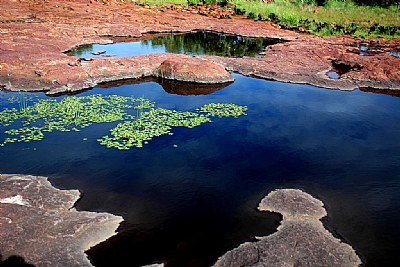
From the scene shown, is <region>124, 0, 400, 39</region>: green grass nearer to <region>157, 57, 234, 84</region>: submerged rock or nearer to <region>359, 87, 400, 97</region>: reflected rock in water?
<region>359, 87, 400, 97</region>: reflected rock in water

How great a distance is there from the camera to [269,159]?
28.8 ft

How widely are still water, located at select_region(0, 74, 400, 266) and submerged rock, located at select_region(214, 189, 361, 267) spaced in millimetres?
252

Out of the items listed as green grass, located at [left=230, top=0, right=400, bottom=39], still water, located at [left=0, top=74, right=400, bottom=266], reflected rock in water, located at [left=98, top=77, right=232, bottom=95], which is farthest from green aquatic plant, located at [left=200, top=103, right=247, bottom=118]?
green grass, located at [left=230, top=0, right=400, bottom=39]

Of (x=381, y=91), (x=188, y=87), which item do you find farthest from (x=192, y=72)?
(x=381, y=91)

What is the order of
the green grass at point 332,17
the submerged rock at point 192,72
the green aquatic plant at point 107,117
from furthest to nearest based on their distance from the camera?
1. the green grass at point 332,17
2. the submerged rock at point 192,72
3. the green aquatic plant at point 107,117

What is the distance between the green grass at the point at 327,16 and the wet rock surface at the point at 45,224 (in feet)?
68.4

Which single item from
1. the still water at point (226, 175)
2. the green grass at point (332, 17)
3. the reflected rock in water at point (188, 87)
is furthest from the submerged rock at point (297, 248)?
the green grass at point (332, 17)

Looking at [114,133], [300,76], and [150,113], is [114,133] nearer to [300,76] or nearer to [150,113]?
[150,113]

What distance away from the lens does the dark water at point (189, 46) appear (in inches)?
698

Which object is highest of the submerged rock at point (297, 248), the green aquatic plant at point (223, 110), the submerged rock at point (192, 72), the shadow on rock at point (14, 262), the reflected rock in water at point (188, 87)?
the submerged rock at point (192, 72)

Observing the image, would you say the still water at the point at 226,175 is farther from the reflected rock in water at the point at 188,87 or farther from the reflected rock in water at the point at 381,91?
the reflected rock in water at the point at 381,91

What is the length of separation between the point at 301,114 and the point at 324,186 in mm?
4011

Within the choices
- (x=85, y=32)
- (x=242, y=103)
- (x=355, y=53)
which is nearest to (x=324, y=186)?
(x=242, y=103)

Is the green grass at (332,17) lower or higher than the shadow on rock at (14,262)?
higher
